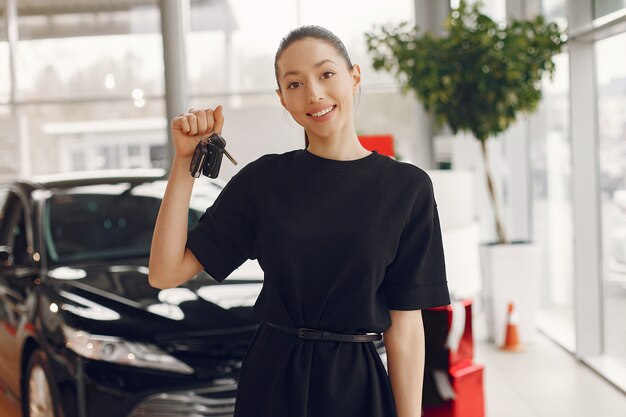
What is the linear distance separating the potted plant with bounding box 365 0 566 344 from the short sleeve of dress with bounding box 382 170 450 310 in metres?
4.47

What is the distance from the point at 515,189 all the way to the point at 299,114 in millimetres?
6419

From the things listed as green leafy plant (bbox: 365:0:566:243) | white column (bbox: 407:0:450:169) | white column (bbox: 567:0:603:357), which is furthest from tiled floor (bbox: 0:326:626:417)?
white column (bbox: 407:0:450:169)

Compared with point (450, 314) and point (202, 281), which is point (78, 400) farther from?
point (450, 314)

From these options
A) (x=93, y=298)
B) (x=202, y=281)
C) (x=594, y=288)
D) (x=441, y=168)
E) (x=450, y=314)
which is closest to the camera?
(x=450, y=314)

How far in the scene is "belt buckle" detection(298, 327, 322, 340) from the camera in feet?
5.09

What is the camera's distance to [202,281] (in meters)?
3.78

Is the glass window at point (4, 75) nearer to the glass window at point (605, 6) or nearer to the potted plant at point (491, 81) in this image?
the potted plant at point (491, 81)

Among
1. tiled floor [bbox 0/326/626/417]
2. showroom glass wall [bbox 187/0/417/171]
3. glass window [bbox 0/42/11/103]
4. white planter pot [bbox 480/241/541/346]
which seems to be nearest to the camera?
tiled floor [bbox 0/326/626/417]

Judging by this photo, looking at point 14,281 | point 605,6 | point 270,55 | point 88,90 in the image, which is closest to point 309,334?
point 14,281

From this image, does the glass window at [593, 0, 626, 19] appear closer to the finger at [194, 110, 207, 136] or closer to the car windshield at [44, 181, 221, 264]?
the car windshield at [44, 181, 221, 264]

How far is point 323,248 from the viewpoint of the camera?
152 centimetres

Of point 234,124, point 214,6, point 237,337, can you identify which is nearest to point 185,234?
point 237,337

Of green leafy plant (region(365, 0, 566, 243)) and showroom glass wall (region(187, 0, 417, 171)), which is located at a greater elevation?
showroom glass wall (region(187, 0, 417, 171))

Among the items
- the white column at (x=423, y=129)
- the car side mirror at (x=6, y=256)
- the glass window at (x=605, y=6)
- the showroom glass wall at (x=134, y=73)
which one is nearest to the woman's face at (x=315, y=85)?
the car side mirror at (x=6, y=256)
